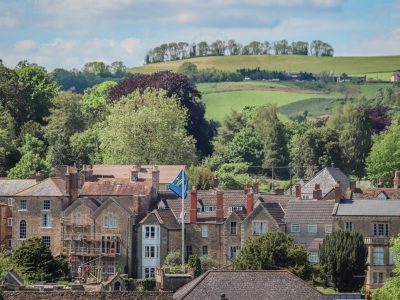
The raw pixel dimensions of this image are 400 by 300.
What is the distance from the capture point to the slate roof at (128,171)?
139375 mm

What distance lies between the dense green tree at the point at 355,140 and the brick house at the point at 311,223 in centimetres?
4951

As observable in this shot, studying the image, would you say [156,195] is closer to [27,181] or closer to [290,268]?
[27,181]

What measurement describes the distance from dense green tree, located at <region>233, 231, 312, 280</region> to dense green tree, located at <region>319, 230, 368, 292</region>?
10.8ft

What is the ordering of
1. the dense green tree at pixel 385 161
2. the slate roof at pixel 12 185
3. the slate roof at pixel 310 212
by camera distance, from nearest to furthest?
the slate roof at pixel 310 212, the slate roof at pixel 12 185, the dense green tree at pixel 385 161

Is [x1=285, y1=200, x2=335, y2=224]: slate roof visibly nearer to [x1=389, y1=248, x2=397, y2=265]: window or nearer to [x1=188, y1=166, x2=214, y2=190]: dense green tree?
[x1=389, y1=248, x2=397, y2=265]: window

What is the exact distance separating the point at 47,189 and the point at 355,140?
57400 millimetres

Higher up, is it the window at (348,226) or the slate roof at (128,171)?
the slate roof at (128,171)

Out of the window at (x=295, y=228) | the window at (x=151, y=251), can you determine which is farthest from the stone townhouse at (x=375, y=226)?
the window at (x=151, y=251)

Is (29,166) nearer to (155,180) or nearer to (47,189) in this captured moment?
(47,189)

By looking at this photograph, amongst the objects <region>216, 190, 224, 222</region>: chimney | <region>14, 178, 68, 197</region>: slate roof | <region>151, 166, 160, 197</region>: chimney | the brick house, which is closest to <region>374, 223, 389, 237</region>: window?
the brick house

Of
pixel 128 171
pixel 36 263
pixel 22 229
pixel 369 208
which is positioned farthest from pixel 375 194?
pixel 36 263

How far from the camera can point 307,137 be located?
16988cm

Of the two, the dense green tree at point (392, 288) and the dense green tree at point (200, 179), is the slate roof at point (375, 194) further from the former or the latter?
the dense green tree at point (392, 288)

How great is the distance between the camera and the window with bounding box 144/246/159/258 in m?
124
